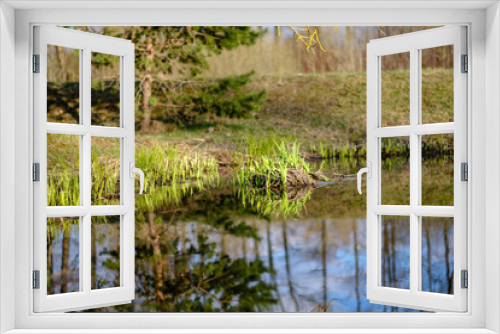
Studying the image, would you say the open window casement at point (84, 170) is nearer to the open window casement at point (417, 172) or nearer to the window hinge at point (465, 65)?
the open window casement at point (417, 172)

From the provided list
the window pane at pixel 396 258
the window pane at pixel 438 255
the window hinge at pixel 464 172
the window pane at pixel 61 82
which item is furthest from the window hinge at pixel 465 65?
the window pane at pixel 61 82

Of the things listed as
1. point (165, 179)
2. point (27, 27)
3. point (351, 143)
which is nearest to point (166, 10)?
point (27, 27)

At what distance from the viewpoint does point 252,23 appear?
2203mm

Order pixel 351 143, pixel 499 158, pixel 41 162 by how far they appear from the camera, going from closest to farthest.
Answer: pixel 499 158 → pixel 41 162 → pixel 351 143

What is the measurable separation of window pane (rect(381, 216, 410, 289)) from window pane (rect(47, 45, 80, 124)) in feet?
16.6

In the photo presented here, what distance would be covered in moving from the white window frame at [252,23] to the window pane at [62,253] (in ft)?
12.7

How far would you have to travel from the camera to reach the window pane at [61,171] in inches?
235

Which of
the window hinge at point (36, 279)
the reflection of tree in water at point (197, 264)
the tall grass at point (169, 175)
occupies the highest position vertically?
the tall grass at point (169, 175)

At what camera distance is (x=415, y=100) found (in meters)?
2.43

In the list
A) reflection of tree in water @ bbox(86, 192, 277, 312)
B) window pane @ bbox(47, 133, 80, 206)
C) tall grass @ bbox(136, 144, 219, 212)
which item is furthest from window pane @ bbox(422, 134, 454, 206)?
window pane @ bbox(47, 133, 80, 206)

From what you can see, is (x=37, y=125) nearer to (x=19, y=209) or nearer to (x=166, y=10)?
(x=19, y=209)

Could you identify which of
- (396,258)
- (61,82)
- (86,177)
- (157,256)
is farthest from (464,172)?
(61,82)

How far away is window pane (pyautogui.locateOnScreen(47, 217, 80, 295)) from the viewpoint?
580cm

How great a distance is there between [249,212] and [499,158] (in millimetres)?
5566
